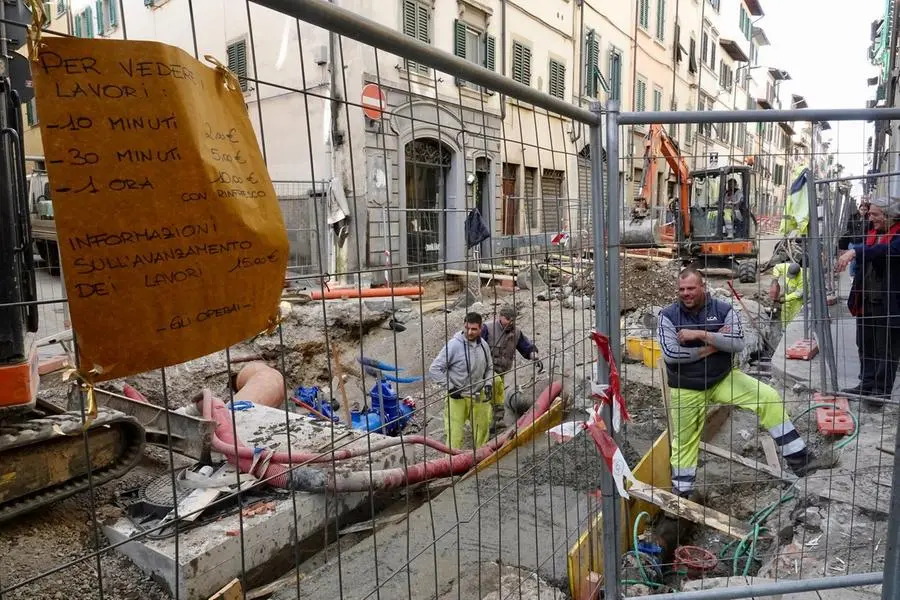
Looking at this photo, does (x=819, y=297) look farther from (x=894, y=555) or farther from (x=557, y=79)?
(x=557, y=79)

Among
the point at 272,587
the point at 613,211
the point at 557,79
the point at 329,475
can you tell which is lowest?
the point at 272,587

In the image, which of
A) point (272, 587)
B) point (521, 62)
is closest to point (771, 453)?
point (272, 587)

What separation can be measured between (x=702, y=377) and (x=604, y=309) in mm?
2484

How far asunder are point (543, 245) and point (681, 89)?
3251cm

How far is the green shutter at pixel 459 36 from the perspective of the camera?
16156 millimetres

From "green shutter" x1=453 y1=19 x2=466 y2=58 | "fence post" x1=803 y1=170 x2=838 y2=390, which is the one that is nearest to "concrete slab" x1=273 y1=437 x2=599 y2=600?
"fence post" x1=803 y1=170 x2=838 y2=390

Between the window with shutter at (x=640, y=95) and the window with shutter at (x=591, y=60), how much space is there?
13.1 feet

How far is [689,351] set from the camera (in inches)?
178

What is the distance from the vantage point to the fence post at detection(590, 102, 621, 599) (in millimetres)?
2406

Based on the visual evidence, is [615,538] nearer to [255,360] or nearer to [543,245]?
[543,245]

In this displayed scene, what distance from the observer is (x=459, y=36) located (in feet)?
53.4

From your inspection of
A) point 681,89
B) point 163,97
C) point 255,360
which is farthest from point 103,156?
point 681,89

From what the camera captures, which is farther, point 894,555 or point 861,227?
point 861,227

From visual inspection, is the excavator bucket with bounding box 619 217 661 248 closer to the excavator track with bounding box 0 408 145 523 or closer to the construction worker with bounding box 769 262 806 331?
the construction worker with bounding box 769 262 806 331
